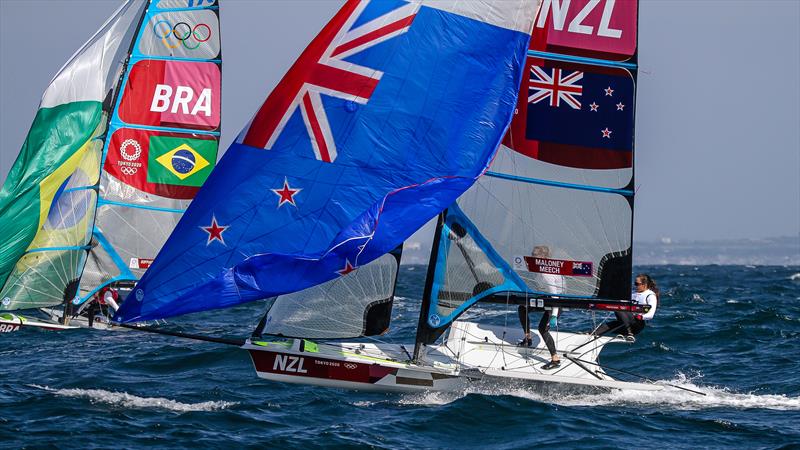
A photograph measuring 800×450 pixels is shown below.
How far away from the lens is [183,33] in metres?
24.4

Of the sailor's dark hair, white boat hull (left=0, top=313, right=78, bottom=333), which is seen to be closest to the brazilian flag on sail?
white boat hull (left=0, top=313, right=78, bottom=333)

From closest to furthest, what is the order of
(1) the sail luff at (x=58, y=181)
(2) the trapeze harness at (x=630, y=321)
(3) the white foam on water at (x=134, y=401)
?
1. (3) the white foam on water at (x=134, y=401)
2. (2) the trapeze harness at (x=630, y=321)
3. (1) the sail luff at (x=58, y=181)

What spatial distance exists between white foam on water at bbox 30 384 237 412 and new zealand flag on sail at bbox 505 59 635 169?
217 inches

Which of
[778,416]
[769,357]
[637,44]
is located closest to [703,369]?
[769,357]

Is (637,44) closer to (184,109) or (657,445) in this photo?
(657,445)

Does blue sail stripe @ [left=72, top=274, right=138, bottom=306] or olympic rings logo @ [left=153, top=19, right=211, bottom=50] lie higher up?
olympic rings logo @ [left=153, top=19, right=211, bottom=50]

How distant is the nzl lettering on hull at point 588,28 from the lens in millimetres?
15516

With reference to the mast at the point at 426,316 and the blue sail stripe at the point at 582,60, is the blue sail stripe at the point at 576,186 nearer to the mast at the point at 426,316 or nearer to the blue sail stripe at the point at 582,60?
the mast at the point at 426,316

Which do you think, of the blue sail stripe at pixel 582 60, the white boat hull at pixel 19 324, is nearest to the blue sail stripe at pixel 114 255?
the white boat hull at pixel 19 324

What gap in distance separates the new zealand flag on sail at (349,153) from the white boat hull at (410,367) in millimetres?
1461

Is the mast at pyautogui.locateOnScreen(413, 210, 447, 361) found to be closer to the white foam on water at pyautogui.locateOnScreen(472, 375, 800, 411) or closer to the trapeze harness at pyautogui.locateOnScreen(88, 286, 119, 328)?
the white foam on water at pyautogui.locateOnScreen(472, 375, 800, 411)

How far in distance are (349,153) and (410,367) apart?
3.01 metres

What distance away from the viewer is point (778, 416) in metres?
14.7

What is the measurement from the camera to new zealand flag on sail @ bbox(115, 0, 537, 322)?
1365 cm
